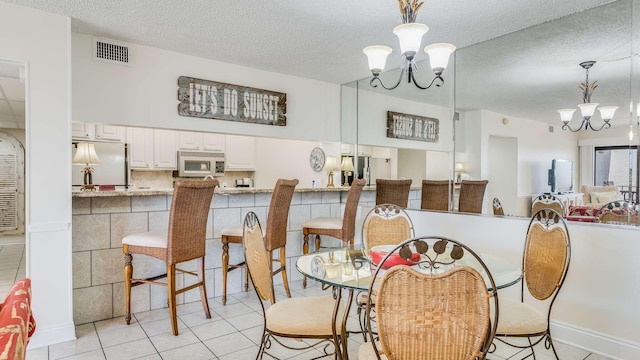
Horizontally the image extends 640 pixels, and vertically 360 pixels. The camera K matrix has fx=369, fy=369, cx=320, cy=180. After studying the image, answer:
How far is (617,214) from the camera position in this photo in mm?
2408

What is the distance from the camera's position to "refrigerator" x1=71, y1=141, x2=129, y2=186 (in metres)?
5.15

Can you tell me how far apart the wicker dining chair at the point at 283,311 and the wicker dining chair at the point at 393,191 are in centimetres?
194

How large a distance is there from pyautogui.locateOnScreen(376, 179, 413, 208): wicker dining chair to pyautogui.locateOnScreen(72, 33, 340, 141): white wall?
1176 millimetres

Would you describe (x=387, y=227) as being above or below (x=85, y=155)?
below

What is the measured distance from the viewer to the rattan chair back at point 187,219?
2.59 m

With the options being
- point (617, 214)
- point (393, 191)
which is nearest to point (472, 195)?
point (393, 191)

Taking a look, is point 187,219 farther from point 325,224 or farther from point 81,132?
point 81,132

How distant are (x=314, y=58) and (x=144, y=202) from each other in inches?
83.4

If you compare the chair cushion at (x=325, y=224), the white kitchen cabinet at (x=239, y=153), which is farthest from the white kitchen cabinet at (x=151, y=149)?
the chair cushion at (x=325, y=224)

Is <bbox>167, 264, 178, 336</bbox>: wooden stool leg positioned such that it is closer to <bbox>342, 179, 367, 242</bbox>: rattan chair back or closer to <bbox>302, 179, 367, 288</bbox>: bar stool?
<bbox>302, 179, 367, 288</bbox>: bar stool

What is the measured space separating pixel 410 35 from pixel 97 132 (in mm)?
4895

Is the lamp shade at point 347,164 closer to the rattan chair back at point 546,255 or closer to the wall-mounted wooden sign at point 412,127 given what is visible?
the wall-mounted wooden sign at point 412,127

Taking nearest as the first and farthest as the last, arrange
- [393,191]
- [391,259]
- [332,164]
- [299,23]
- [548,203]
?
[391,259]
[548,203]
[299,23]
[393,191]
[332,164]

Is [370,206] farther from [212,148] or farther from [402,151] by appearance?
[212,148]
